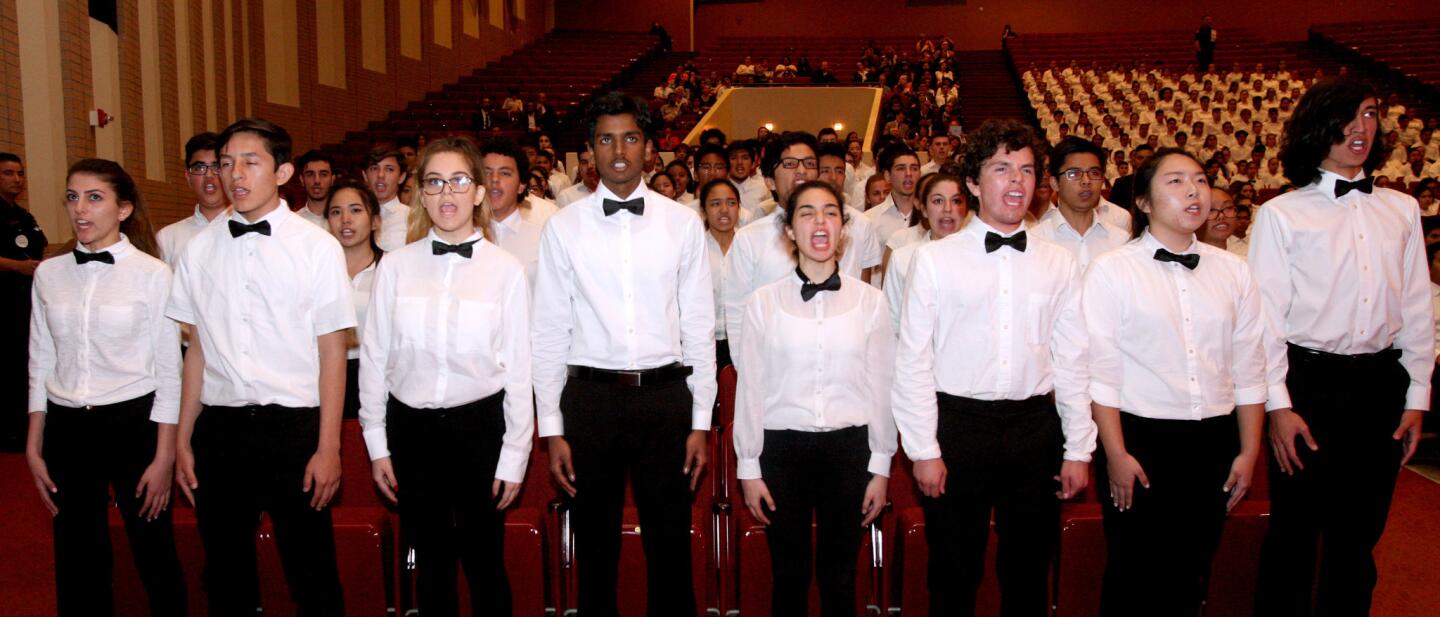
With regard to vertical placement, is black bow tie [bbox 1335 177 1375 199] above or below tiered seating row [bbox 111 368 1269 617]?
above

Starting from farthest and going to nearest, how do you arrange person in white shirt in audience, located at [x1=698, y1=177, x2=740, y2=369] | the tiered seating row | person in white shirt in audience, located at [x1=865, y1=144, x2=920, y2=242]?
person in white shirt in audience, located at [x1=865, y1=144, x2=920, y2=242]
person in white shirt in audience, located at [x1=698, y1=177, x2=740, y2=369]
the tiered seating row

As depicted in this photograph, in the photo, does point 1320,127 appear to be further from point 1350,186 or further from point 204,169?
point 204,169

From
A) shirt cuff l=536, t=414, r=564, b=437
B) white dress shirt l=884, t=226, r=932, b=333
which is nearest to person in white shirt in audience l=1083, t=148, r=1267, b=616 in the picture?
white dress shirt l=884, t=226, r=932, b=333

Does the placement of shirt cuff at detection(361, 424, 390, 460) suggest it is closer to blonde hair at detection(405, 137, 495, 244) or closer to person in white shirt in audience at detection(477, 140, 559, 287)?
blonde hair at detection(405, 137, 495, 244)

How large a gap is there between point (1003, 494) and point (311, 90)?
12861mm

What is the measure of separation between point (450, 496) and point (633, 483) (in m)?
0.54

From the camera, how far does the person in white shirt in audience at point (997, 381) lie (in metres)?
2.66

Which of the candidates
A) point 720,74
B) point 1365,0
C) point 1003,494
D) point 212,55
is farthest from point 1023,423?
point 1365,0

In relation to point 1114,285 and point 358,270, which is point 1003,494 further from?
point 358,270

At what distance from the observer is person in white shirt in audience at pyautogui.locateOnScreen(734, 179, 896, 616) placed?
2.82 metres

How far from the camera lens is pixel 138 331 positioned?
9.72 ft

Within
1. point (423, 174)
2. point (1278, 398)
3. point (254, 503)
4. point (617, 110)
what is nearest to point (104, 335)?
point (254, 503)

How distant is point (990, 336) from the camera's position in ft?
8.76

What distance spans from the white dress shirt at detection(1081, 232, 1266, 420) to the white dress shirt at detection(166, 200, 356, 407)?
2131mm
